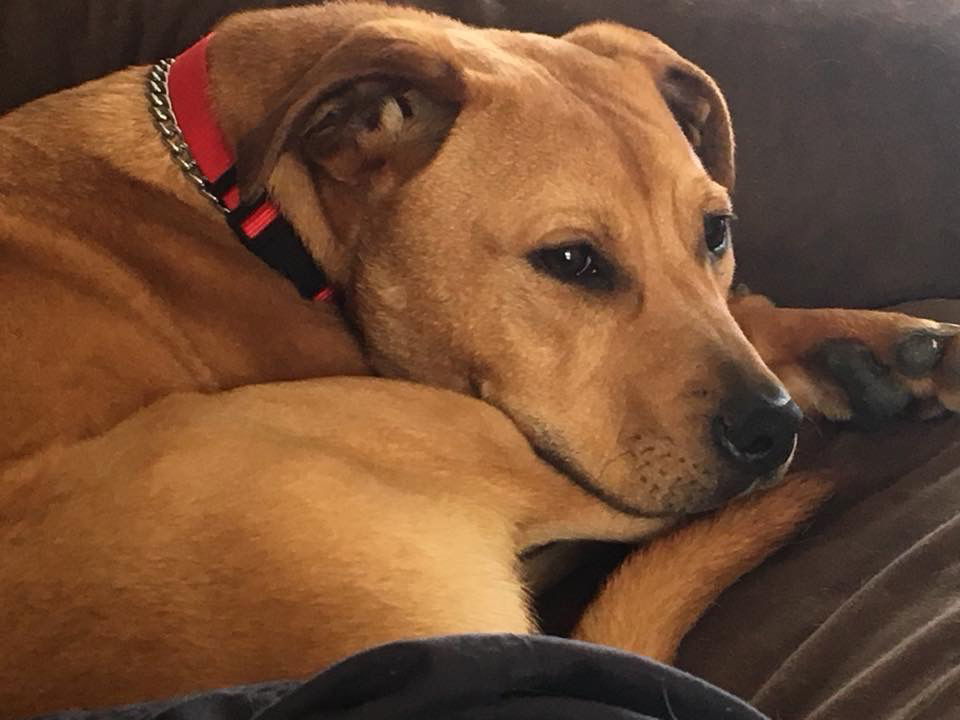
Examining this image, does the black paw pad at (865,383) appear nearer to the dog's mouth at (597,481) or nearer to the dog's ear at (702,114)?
the dog's mouth at (597,481)

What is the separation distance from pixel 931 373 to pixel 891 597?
466mm

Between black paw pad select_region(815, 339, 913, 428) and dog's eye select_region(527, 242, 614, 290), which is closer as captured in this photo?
dog's eye select_region(527, 242, 614, 290)

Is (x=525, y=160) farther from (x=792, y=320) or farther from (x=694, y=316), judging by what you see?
(x=792, y=320)

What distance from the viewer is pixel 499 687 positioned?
962 millimetres

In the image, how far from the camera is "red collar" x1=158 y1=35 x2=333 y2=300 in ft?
5.67

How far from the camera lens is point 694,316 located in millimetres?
1621

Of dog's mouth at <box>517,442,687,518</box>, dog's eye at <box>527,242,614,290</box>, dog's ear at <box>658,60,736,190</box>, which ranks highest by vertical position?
dog's ear at <box>658,60,736,190</box>

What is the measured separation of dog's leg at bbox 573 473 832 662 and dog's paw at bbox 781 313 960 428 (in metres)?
0.24

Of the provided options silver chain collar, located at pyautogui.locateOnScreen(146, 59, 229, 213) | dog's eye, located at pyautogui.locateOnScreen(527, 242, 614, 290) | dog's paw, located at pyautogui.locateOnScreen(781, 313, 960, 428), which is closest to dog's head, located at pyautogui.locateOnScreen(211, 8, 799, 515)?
dog's eye, located at pyautogui.locateOnScreen(527, 242, 614, 290)

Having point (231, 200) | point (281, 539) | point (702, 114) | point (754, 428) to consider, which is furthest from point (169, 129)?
point (754, 428)

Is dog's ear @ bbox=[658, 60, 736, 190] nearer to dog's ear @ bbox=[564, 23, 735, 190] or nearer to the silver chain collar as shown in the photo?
dog's ear @ bbox=[564, 23, 735, 190]

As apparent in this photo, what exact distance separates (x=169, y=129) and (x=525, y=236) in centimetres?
63

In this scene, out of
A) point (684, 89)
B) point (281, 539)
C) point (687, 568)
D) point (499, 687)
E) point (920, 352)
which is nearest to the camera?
point (499, 687)

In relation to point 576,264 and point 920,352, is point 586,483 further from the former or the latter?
point 920,352
